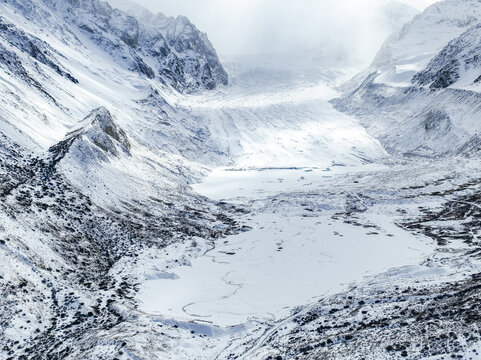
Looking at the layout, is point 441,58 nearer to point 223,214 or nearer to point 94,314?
point 223,214

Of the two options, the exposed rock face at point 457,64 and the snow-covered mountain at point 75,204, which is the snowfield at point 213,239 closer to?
the snow-covered mountain at point 75,204

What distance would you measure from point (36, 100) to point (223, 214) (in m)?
33.5

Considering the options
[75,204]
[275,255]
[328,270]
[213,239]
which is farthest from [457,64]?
[75,204]

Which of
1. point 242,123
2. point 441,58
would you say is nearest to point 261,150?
point 242,123

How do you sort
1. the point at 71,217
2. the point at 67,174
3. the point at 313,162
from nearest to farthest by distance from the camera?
the point at 71,217
the point at 67,174
the point at 313,162

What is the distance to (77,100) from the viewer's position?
8144 cm

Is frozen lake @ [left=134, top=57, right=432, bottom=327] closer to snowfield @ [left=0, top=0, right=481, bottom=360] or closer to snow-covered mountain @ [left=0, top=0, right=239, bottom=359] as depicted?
snowfield @ [left=0, top=0, right=481, bottom=360]

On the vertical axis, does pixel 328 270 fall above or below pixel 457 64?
below

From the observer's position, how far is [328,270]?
3797 centimetres

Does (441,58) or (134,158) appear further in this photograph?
(441,58)

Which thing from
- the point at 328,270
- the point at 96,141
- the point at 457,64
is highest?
the point at 457,64

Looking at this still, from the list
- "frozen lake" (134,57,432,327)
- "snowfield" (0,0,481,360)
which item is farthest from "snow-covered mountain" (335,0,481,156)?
"frozen lake" (134,57,432,327)

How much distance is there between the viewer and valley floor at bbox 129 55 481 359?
72.0 feet

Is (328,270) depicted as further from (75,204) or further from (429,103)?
(429,103)
